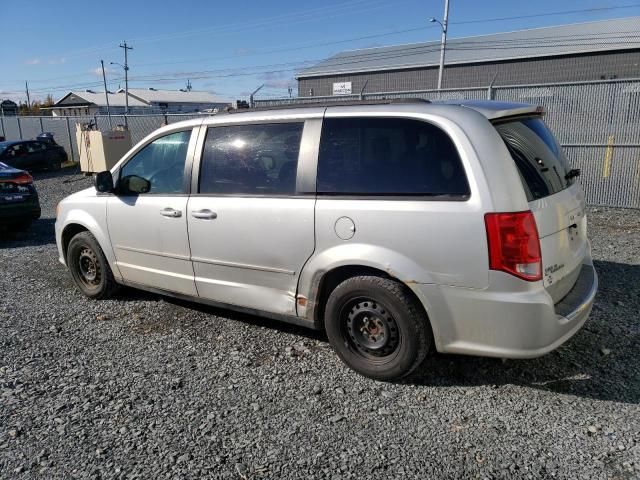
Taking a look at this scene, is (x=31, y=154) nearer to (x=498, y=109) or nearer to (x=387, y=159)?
(x=387, y=159)

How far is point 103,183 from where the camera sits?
479 cm

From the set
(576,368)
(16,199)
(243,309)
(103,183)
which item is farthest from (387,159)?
(16,199)

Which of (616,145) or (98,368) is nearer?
(98,368)

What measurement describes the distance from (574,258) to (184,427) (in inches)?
106

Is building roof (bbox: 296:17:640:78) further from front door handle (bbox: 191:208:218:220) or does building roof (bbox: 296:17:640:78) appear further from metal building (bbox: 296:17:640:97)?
front door handle (bbox: 191:208:218:220)

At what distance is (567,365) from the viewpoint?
3.60 m

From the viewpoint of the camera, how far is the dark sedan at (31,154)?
20.3m

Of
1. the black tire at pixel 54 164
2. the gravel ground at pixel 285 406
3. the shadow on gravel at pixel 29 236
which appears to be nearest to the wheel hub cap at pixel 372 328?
the gravel ground at pixel 285 406

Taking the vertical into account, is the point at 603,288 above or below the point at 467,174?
below

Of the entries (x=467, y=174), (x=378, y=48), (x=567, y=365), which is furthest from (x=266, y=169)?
(x=378, y=48)

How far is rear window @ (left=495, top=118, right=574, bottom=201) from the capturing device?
312 centimetres

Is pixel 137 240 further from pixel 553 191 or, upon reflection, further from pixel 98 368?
pixel 553 191

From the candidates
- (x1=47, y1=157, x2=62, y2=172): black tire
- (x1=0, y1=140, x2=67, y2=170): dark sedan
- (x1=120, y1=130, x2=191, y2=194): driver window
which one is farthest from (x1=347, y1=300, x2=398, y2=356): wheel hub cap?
(x1=47, y1=157, x2=62, y2=172): black tire

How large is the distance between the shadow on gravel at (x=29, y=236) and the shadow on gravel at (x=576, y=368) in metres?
7.26
